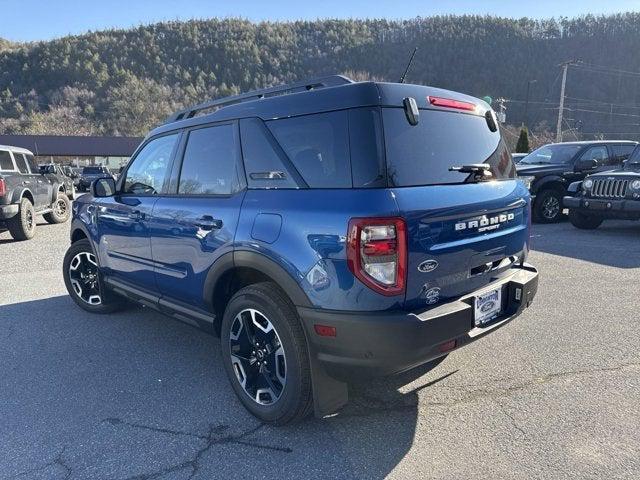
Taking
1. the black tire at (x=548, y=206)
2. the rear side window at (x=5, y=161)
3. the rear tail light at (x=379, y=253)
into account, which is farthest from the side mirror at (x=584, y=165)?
the rear side window at (x=5, y=161)

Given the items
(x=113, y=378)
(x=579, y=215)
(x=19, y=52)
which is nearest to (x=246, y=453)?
(x=113, y=378)

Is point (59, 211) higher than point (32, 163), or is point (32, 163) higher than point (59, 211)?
point (32, 163)

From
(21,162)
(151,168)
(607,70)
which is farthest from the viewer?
(607,70)

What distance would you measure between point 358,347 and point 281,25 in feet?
431

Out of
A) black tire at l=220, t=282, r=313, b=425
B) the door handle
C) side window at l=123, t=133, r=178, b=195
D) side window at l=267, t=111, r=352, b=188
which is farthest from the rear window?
side window at l=123, t=133, r=178, b=195

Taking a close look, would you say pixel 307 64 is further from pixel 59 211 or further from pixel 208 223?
pixel 208 223

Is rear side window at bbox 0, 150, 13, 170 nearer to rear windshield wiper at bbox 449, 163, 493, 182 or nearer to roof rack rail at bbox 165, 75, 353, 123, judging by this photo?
roof rack rail at bbox 165, 75, 353, 123

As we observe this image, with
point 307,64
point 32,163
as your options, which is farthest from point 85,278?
point 307,64

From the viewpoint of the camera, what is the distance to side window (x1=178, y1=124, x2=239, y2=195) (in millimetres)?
3076

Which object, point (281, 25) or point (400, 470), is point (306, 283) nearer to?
point (400, 470)

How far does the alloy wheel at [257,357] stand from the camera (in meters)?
2.80

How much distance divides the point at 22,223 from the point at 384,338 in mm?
9537

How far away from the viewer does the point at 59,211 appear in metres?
12.7

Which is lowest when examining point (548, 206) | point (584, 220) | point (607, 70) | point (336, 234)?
point (584, 220)
